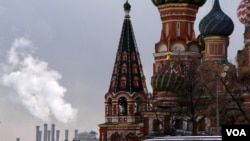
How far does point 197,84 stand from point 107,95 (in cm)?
2415

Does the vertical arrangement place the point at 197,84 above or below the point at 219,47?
below

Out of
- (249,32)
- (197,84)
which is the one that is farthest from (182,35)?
(197,84)

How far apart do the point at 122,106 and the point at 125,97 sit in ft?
3.61

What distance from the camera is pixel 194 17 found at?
55.2 metres

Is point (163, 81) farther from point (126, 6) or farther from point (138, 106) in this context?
point (126, 6)

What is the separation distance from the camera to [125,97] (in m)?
56.9

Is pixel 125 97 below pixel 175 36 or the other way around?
below

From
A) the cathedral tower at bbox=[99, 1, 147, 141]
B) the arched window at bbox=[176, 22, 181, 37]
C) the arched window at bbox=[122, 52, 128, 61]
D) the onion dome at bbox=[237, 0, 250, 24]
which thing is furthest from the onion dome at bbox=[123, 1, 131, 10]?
the onion dome at bbox=[237, 0, 250, 24]

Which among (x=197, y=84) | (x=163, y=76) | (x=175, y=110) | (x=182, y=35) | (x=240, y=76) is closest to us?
(x=240, y=76)

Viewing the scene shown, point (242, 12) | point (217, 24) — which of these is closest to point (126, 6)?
point (242, 12)

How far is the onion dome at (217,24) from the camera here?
2004 inches

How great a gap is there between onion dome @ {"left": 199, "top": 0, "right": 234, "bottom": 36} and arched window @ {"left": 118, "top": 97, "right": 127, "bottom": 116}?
356 inches

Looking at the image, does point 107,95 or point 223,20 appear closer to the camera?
point 223,20

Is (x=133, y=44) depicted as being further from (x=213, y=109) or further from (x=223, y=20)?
(x=213, y=109)
